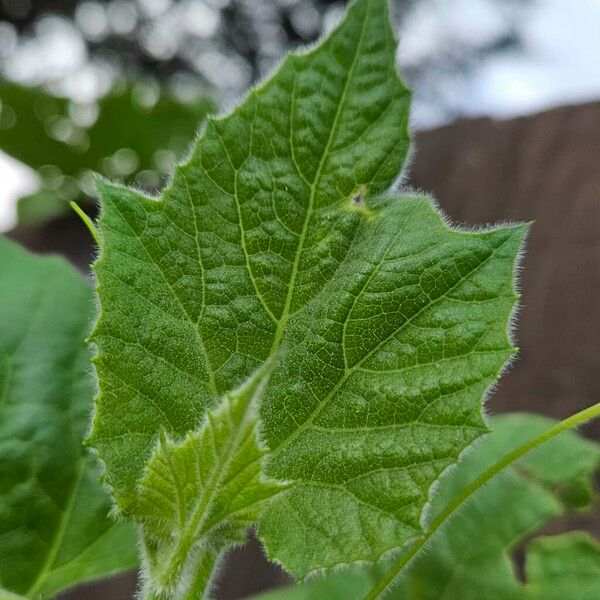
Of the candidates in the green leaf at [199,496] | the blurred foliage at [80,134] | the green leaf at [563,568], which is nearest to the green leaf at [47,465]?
the green leaf at [199,496]

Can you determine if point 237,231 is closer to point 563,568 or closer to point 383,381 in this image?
point 383,381

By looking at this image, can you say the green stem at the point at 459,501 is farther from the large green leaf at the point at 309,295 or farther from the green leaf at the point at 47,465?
the green leaf at the point at 47,465

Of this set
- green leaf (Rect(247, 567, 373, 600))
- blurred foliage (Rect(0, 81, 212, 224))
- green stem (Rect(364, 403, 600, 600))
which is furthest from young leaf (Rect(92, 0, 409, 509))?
blurred foliage (Rect(0, 81, 212, 224))

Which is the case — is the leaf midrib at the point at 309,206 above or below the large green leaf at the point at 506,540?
above

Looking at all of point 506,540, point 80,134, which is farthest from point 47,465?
point 80,134

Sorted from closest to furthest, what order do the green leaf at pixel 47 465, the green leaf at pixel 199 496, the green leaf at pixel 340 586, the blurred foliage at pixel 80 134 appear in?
1. the green leaf at pixel 199 496
2. the green leaf at pixel 47 465
3. the green leaf at pixel 340 586
4. the blurred foliage at pixel 80 134

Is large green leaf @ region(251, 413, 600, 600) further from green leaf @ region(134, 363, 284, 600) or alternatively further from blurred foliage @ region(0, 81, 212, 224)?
blurred foliage @ region(0, 81, 212, 224)
